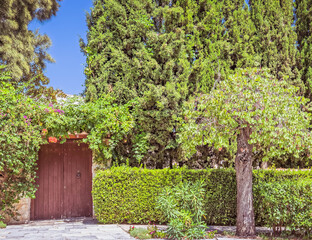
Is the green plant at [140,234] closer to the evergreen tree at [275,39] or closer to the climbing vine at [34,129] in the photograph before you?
the climbing vine at [34,129]

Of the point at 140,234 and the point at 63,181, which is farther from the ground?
the point at 63,181

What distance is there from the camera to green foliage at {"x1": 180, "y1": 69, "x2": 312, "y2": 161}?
5.80m

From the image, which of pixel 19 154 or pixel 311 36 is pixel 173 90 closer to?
pixel 19 154

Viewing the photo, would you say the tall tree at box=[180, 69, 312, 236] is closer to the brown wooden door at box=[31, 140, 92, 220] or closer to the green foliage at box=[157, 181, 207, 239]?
the green foliage at box=[157, 181, 207, 239]

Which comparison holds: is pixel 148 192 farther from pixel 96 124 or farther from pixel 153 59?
pixel 153 59

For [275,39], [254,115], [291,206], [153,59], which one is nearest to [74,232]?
[254,115]

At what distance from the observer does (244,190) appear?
21.8 feet

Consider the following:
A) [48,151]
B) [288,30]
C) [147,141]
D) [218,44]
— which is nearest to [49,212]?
[48,151]

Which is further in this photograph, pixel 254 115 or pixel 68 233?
pixel 68 233

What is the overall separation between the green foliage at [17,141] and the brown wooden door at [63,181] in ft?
2.50

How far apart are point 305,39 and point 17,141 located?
1098 cm

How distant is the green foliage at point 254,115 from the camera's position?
5797mm

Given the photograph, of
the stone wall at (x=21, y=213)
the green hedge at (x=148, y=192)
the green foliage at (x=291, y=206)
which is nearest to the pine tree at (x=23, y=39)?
the stone wall at (x=21, y=213)

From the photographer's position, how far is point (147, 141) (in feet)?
29.5
